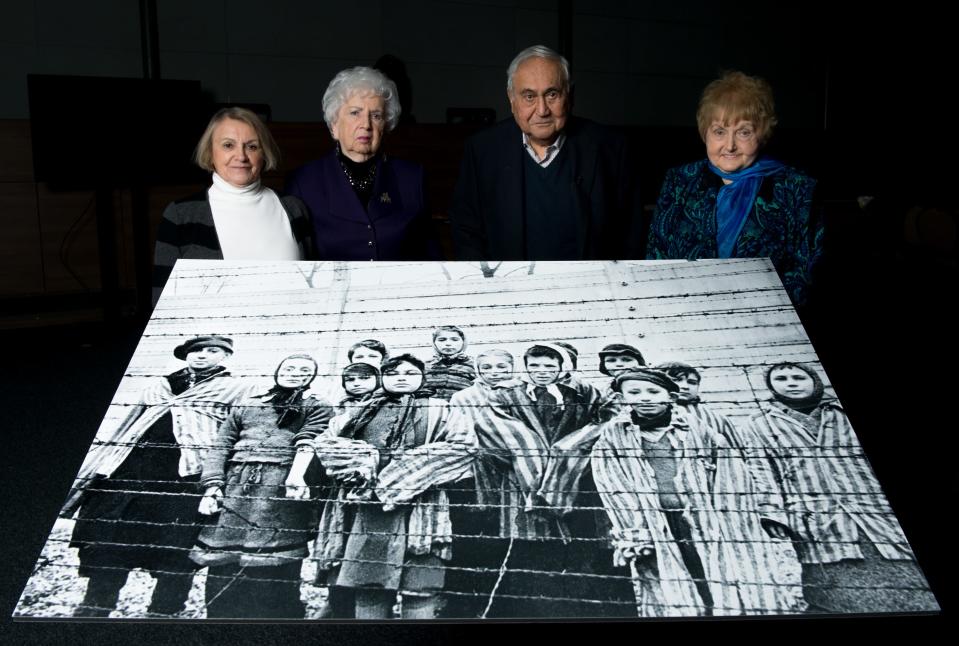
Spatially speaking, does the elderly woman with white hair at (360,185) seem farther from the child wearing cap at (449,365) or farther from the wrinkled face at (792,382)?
the wrinkled face at (792,382)

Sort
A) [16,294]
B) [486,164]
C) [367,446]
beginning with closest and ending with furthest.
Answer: [367,446], [486,164], [16,294]

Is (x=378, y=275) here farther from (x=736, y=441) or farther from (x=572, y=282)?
(x=736, y=441)

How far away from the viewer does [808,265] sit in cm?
162

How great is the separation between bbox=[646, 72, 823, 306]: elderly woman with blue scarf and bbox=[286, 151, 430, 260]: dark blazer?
0.67m

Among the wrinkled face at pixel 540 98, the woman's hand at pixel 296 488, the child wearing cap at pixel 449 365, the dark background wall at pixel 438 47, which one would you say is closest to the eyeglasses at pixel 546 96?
the wrinkled face at pixel 540 98

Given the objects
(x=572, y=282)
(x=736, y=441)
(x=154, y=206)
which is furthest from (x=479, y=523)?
(x=154, y=206)

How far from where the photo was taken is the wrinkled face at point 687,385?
1.11 meters

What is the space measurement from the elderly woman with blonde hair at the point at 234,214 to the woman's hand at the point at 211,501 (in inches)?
36.0

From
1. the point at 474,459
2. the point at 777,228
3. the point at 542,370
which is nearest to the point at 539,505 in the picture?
the point at 474,459

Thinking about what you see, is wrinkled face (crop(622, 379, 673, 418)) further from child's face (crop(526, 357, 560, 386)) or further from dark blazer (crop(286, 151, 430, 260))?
dark blazer (crop(286, 151, 430, 260))

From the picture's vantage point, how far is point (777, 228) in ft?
5.37

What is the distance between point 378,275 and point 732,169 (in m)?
0.81

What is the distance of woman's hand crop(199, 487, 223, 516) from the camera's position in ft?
3.16

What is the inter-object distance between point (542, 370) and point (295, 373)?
340 mm
